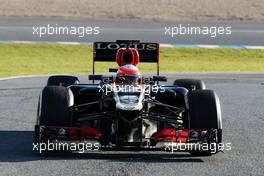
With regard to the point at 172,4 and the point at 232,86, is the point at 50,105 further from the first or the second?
the point at 172,4

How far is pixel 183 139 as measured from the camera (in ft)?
31.2

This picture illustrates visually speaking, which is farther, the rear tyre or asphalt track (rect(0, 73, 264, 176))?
the rear tyre

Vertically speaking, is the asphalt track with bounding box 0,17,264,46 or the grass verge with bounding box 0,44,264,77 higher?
the asphalt track with bounding box 0,17,264,46

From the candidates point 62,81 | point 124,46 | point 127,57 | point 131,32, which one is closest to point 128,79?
point 127,57

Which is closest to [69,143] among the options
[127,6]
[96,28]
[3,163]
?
[3,163]

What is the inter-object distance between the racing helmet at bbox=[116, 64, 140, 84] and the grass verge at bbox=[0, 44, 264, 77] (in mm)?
10832

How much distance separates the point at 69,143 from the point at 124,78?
4.21 ft

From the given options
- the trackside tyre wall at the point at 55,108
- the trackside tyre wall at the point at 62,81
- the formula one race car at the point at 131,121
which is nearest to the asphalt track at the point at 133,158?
the formula one race car at the point at 131,121

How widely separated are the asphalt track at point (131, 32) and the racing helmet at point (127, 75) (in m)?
18.0

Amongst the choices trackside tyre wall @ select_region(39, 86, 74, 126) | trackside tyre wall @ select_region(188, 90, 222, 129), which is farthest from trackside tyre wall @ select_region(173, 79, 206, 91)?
trackside tyre wall @ select_region(39, 86, 74, 126)

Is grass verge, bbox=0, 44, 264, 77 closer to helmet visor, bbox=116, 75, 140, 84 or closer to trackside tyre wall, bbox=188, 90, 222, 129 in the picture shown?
helmet visor, bbox=116, 75, 140, 84

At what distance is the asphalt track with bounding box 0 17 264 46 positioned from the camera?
29.6 meters

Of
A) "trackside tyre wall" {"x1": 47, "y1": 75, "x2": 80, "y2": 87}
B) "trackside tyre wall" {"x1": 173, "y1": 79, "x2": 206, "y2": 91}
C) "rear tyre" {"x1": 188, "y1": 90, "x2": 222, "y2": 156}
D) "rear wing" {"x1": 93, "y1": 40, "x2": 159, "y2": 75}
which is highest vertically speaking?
"rear wing" {"x1": 93, "y1": 40, "x2": 159, "y2": 75}

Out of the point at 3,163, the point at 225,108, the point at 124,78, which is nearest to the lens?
the point at 3,163
